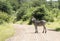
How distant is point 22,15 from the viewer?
183ft

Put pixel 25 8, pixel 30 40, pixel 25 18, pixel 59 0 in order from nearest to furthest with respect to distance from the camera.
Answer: pixel 30 40
pixel 25 18
pixel 25 8
pixel 59 0

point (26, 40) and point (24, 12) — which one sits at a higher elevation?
point (26, 40)

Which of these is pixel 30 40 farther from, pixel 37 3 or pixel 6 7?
pixel 37 3

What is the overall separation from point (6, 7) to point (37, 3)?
9682mm

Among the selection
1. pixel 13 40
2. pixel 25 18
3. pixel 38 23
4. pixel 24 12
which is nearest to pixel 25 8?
pixel 24 12

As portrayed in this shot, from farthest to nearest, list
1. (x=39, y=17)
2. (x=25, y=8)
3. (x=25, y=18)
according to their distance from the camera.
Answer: (x=25, y=8) < (x=25, y=18) < (x=39, y=17)

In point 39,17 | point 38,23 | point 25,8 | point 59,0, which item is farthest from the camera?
point 59,0

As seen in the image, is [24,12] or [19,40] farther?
[24,12]

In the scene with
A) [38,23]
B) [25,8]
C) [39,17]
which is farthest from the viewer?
[25,8]

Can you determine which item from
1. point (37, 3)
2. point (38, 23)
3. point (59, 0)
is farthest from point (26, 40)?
point (59, 0)

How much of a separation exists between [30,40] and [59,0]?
2664 inches

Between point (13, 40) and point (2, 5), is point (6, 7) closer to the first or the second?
point (2, 5)

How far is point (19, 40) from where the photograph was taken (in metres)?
16.5

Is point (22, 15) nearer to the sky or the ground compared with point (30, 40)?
nearer to the ground
